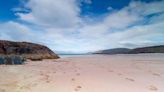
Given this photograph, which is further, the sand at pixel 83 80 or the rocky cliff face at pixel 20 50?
the rocky cliff face at pixel 20 50

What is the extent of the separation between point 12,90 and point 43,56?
32646 millimetres

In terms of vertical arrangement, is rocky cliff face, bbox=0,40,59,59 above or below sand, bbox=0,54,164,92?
above

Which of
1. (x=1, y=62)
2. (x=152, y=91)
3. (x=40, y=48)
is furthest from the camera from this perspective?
(x=40, y=48)

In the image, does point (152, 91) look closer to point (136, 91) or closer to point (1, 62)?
point (136, 91)

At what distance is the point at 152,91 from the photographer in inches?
285

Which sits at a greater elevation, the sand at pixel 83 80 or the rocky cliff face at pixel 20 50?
the rocky cliff face at pixel 20 50

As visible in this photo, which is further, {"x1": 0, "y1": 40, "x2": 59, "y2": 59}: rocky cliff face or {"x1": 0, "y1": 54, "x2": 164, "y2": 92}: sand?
{"x1": 0, "y1": 40, "x2": 59, "y2": 59}: rocky cliff face

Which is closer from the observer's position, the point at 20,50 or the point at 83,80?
the point at 83,80

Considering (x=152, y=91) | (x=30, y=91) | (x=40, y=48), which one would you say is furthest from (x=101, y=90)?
(x=40, y=48)

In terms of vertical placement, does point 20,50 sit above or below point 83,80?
above

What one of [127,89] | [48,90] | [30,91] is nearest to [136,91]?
[127,89]

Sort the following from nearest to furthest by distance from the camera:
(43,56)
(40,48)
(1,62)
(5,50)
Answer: (1,62) → (5,50) → (43,56) → (40,48)

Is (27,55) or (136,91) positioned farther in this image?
(27,55)

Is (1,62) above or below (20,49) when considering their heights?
below
